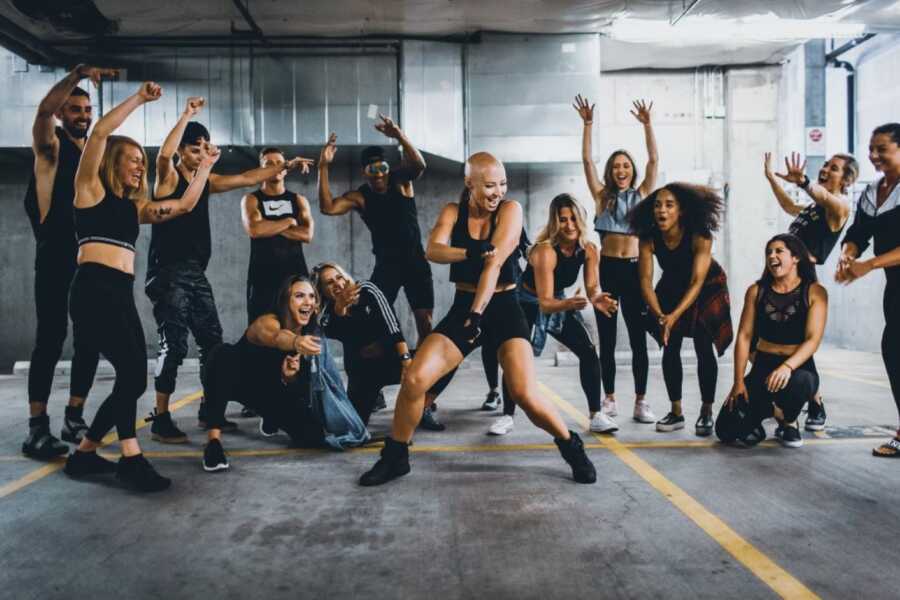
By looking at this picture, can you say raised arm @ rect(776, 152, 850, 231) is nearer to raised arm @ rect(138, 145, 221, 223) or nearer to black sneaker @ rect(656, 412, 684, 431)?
black sneaker @ rect(656, 412, 684, 431)

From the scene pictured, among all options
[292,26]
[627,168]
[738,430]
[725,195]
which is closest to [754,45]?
[725,195]

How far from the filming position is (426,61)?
9281 millimetres

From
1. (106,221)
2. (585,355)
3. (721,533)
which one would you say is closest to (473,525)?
(721,533)

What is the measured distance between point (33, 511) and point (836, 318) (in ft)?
42.7

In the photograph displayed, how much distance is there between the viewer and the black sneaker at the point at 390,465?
338cm

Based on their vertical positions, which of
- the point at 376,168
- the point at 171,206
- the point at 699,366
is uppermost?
the point at 376,168

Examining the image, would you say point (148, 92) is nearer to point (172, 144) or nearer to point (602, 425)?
point (172, 144)

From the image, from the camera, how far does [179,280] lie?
4527mm

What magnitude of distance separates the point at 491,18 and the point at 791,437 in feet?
21.2

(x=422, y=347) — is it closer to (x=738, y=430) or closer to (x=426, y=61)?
(x=738, y=430)

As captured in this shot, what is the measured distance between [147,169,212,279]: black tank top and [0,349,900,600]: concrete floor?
124 cm

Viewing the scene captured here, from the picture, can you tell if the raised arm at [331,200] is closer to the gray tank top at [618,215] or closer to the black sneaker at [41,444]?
the gray tank top at [618,215]

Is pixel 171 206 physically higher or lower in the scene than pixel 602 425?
higher

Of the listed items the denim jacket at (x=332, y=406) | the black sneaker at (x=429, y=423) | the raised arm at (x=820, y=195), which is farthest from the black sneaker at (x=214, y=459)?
the raised arm at (x=820, y=195)
